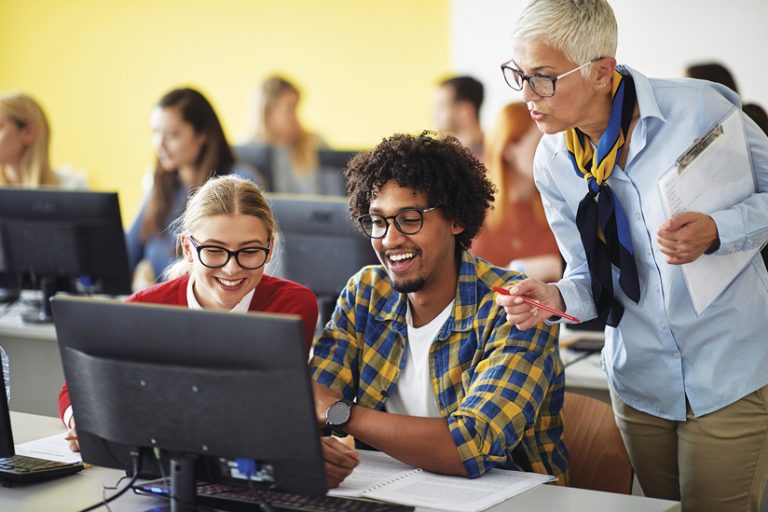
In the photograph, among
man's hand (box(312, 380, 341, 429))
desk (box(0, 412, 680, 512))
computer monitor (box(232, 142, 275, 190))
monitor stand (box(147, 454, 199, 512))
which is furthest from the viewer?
computer monitor (box(232, 142, 275, 190))

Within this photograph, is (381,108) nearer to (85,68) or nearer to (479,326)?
(85,68)

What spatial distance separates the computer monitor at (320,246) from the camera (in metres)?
2.97

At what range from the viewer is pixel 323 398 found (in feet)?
6.75

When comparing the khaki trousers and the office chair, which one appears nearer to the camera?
the khaki trousers

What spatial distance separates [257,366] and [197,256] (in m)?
0.75

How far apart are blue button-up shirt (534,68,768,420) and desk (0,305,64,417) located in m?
1.90

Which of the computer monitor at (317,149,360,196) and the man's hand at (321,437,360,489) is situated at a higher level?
the computer monitor at (317,149,360,196)

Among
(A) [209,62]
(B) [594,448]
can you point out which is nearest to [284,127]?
(A) [209,62]

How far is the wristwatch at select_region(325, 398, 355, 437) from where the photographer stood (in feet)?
6.35

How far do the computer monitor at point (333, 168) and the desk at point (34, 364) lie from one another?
6.21 feet

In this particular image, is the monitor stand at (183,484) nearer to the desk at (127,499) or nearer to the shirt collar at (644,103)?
the desk at (127,499)

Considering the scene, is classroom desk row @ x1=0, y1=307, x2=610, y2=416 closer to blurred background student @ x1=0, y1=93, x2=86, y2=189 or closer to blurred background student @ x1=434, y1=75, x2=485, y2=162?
blurred background student @ x1=0, y1=93, x2=86, y2=189

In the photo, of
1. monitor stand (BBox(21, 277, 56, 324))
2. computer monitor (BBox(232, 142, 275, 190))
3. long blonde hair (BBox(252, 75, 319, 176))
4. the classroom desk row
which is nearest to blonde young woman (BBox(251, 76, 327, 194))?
long blonde hair (BBox(252, 75, 319, 176))

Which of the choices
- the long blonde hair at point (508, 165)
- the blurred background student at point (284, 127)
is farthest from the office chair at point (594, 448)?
the blurred background student at point (284, 127)
